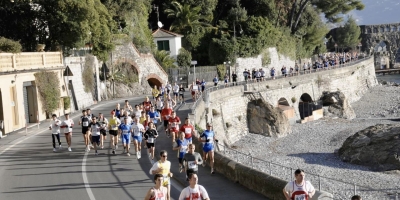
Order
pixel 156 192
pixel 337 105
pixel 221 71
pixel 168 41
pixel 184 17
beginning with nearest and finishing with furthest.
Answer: pixel 156 192, pixel 337 105, pixel 168 41, pixel 221 71, pixel 184 17

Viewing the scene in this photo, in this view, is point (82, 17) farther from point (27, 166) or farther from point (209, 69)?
Answer: point (209, 69)

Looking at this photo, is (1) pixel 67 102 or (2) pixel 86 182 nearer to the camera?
(2) pixel 86 182

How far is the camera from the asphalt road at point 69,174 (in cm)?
1611

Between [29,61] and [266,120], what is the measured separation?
20471mm

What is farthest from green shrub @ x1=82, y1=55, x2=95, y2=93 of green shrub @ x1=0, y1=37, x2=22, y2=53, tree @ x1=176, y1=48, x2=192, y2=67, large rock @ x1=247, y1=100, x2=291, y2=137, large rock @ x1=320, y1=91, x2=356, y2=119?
large rock @ x1=320, y1=91, x2=356, y2=119

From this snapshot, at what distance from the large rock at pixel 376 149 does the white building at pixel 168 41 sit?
97.7 ft

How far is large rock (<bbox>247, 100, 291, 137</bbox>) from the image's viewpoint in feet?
150

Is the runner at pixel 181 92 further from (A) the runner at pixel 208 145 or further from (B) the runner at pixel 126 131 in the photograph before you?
(A) the runner at pixel 208 145

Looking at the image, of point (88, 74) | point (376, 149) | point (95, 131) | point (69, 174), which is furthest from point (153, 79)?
point (69, 174)

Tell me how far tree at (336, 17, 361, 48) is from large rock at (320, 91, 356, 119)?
7077 centimetres

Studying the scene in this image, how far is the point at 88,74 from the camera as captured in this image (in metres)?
42.5

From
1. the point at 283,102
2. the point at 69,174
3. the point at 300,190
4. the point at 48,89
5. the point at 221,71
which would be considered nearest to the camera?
the point at 300,190

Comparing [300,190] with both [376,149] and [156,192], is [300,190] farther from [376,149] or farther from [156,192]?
[376,149]

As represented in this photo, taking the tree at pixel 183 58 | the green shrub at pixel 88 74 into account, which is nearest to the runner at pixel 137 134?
the green shrub at pixel 88 74
